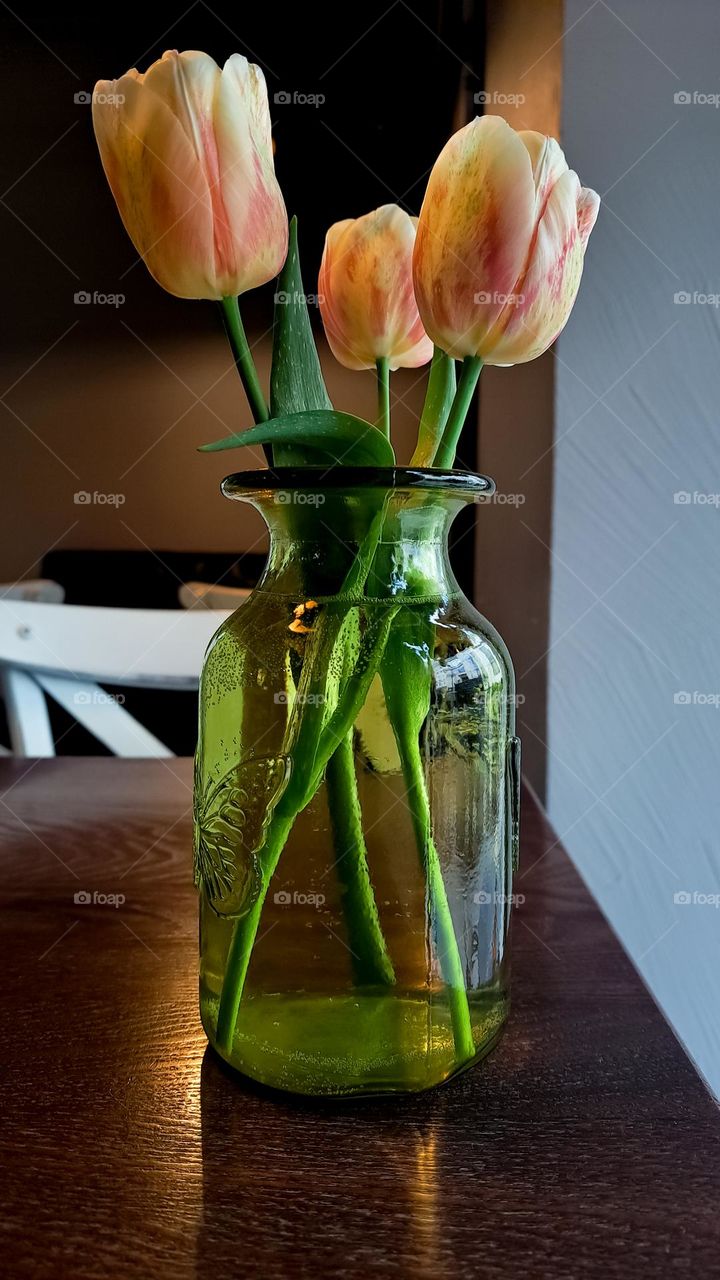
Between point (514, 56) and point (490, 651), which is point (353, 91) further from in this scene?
point (490, 651)

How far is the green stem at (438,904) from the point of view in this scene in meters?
0.29

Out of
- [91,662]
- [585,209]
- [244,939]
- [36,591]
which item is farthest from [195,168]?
[36,591]

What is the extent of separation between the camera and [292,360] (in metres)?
0.29

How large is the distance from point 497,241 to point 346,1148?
25 centimetres

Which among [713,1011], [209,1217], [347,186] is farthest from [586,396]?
[347,186]

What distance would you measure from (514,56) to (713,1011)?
0.93 meters

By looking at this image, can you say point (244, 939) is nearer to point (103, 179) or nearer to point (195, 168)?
point (195, 168)

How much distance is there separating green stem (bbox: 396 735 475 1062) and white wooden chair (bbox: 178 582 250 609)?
181 centimetres

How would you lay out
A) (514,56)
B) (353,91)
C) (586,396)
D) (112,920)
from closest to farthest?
(112,920) < (586,396) < (514,56) < (353,91)

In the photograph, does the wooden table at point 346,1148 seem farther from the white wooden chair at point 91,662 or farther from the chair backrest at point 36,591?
the chair backrest at point 36,591

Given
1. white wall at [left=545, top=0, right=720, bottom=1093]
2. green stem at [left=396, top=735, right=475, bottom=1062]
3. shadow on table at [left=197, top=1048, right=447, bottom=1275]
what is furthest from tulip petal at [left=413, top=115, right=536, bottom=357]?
white wall at [left=545, top=0, right=720, bottom=1093]

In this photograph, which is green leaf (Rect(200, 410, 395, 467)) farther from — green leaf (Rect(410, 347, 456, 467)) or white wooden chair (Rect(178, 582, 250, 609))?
white wooden chair (Rect(178, 582, 250, 609))

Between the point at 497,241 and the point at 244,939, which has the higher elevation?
the point at 497,241

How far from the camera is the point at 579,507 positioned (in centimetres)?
80
